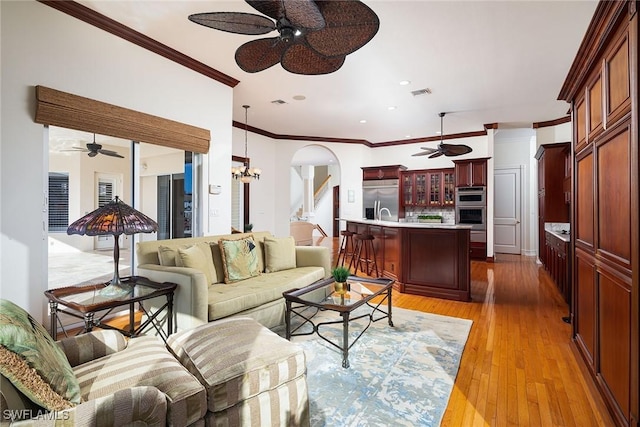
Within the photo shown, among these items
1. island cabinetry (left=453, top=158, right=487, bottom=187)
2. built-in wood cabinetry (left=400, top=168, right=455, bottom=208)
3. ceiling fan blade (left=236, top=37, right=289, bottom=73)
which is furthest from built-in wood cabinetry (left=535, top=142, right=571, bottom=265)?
ceiling fan blade (left=236, top=37, right=289, bottom=73)

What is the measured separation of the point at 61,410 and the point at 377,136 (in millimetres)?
7714

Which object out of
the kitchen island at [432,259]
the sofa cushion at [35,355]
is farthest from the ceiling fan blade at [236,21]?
the kitchen island at [432,259]

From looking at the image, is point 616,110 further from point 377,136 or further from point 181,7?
point 377,136

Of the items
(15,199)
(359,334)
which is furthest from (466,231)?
(15,199)

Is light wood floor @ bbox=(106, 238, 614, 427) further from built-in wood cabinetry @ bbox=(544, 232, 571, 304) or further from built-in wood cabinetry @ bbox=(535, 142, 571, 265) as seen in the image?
built-in wood cabinetry @ bbox=(535, 142, 571, 265)

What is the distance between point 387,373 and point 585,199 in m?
2.04

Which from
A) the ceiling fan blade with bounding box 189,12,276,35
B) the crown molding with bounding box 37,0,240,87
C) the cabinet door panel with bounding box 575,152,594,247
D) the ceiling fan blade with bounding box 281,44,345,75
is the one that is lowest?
the cabinet door panel with bounding box 575,152,594,247

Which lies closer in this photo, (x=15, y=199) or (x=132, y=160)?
(x=15, y=199)

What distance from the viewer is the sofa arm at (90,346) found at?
1.59 metres

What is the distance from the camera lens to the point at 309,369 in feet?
7.86

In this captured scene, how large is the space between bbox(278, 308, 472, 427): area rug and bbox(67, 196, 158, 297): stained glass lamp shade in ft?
5.18

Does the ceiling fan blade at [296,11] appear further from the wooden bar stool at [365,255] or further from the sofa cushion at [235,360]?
the wooden bar stool at [365,255]

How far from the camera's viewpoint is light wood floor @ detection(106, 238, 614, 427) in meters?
1.90

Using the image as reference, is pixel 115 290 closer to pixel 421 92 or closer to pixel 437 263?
pixel 437 263
